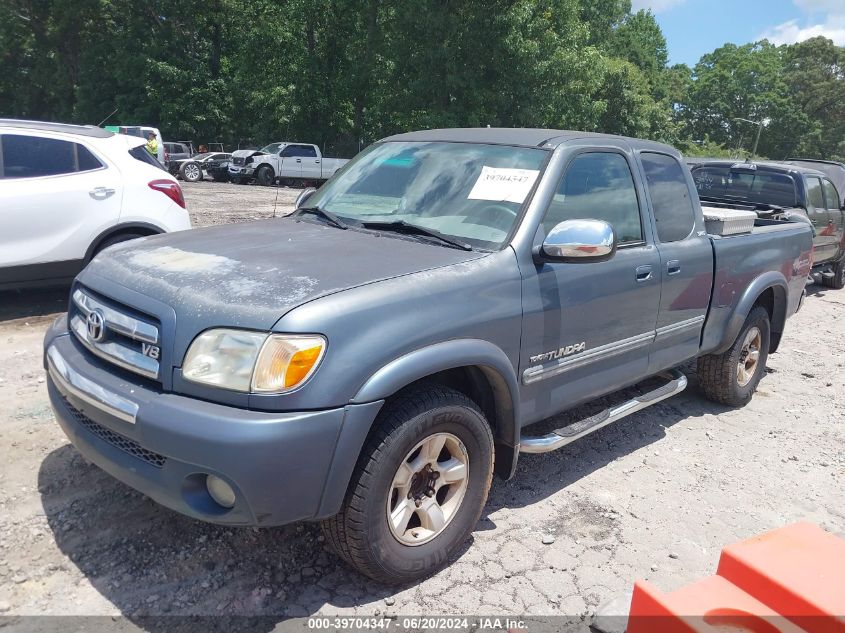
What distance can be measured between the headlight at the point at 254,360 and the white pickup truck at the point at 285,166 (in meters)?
24.5

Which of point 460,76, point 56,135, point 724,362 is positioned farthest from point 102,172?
point 460,76

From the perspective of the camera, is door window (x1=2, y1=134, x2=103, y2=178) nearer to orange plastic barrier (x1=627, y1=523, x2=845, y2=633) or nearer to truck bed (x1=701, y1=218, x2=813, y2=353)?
truck bed (x1=701, y1=218, x2=813, y2=353)

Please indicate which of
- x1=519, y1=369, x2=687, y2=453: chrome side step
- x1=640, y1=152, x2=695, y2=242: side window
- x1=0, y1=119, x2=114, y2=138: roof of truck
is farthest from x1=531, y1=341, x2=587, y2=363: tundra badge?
x1=0, y1=119, x2=114, y2=138: roof of truck

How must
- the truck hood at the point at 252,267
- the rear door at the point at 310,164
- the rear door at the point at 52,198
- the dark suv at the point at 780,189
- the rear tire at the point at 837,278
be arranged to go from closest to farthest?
the truck hood at the point at 252,267
the rear door at the point at 52,198
the dark suv at the point at 780,189
the rear tire at the point at 837,278
the rear door at the point at 310,164

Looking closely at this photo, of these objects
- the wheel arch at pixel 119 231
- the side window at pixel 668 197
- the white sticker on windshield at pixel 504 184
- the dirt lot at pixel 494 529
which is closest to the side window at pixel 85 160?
the wheel arch at pixel 119 231

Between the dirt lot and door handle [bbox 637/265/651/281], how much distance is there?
3.95ft

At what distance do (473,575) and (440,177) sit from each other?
1.99m

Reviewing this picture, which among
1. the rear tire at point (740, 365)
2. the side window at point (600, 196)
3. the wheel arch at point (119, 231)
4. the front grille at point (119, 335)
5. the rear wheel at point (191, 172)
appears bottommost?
the rear wheel at point (191, 172)

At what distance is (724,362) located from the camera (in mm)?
4914

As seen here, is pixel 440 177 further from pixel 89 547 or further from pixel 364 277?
pixel 89 547

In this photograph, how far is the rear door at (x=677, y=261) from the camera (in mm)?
3982

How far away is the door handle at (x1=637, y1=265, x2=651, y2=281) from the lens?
3.70 meters

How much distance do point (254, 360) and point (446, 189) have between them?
1589mm

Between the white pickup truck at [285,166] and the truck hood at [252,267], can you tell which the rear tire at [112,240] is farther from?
the white pickup truck at [285,166]
